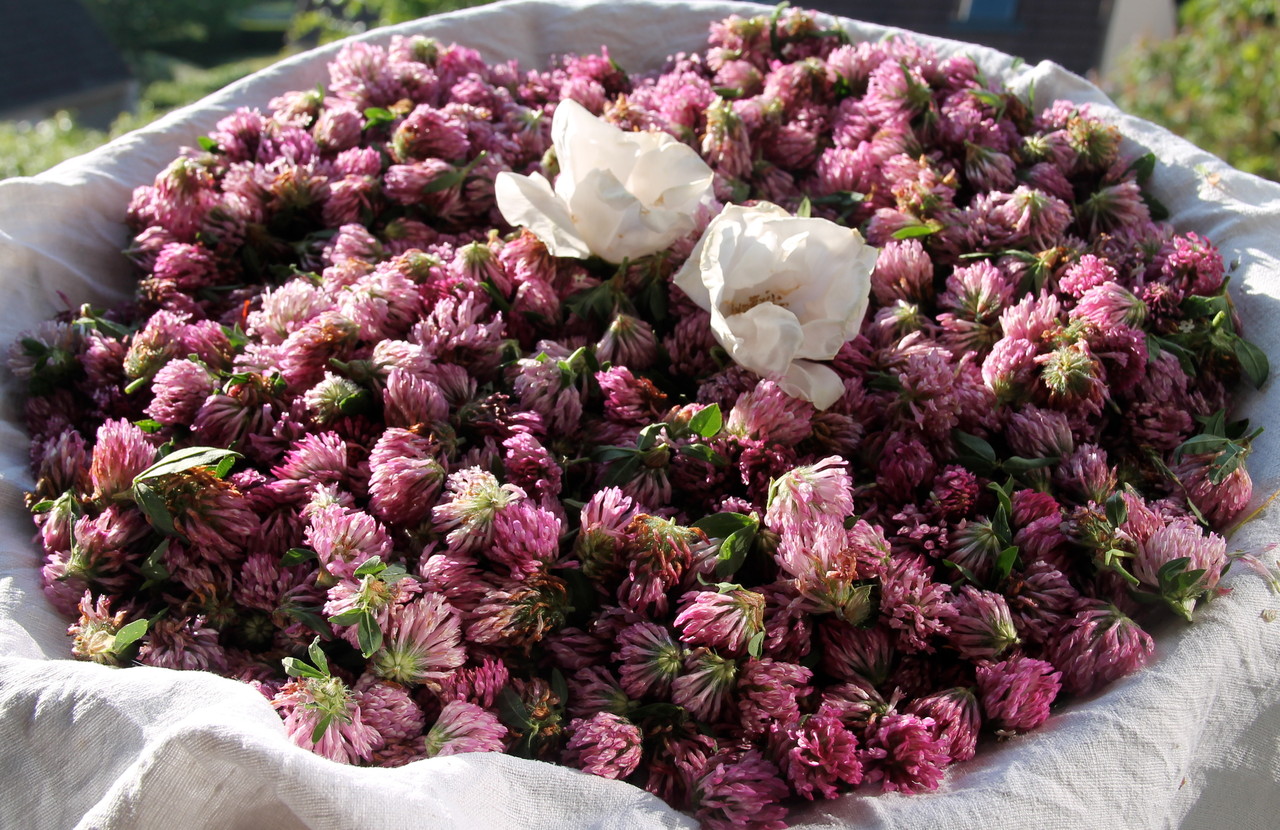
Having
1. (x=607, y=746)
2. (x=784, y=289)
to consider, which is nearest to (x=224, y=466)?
(x=607, y=746)

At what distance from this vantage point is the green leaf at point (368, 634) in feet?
2.10

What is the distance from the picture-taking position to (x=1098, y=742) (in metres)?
0.67

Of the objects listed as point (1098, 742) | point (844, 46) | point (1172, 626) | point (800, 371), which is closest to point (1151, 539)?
point (1172, 626)

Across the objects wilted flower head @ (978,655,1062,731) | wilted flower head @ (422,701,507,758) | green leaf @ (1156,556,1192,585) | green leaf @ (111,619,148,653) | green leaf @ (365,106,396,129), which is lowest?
wilted flower head @ (978,655,1062,731)

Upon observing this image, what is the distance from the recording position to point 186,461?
30.1 inches

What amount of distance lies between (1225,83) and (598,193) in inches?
160

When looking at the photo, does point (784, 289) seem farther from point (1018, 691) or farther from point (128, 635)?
point (128, 635)

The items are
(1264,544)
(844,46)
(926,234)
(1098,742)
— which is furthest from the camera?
(844,46)

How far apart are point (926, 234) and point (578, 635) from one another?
0.57m

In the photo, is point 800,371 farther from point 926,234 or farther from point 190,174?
point 190,174

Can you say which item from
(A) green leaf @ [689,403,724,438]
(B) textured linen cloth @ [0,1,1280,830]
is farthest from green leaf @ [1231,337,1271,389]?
(A) green leaf @ [689,403,724,438]

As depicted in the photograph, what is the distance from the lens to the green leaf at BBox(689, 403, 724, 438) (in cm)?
79

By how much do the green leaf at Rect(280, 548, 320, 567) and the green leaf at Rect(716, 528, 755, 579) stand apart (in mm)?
295

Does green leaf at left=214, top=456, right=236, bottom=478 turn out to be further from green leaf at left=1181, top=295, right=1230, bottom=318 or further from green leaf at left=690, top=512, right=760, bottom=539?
green leaf at left=1181, top=295, right=1230, bottom=318
